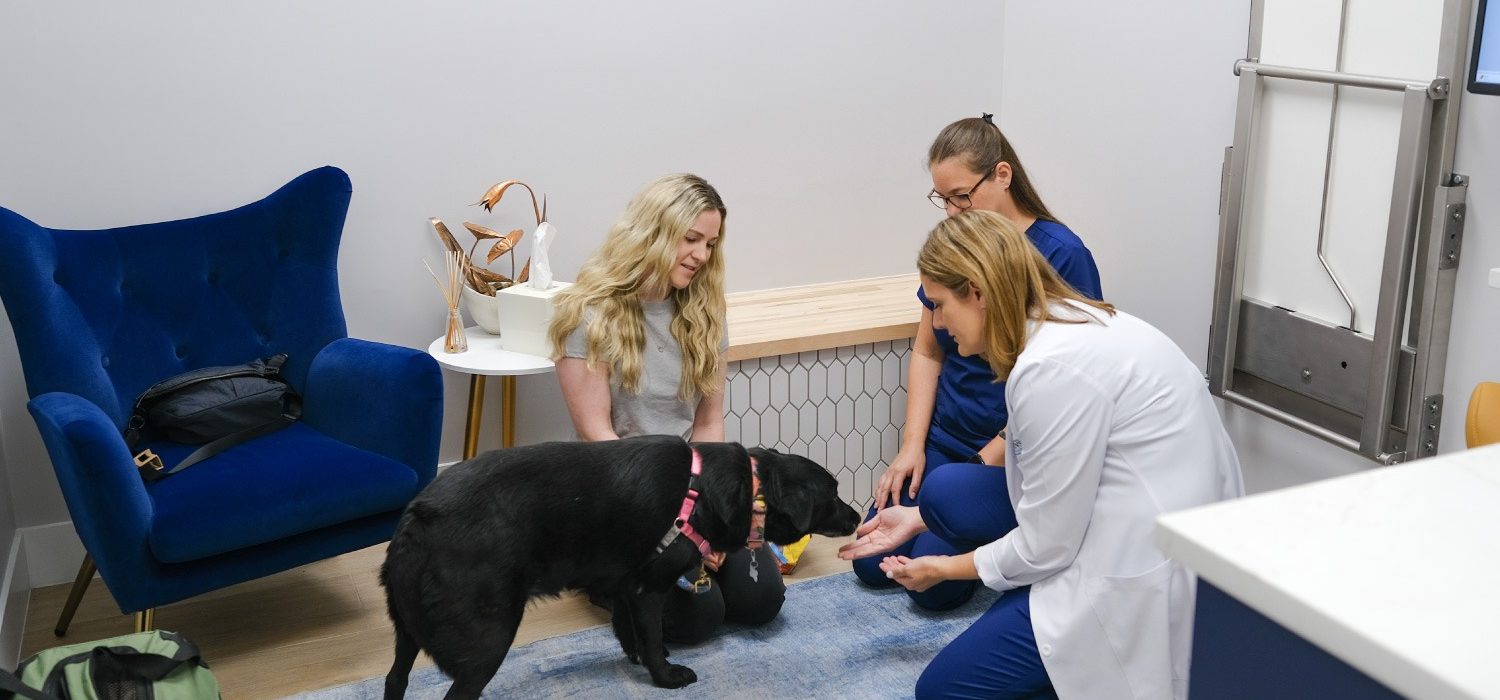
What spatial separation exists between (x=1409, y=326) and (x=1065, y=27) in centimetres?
132

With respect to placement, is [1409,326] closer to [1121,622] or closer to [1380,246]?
[1380,246]

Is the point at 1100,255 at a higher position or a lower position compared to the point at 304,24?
lower

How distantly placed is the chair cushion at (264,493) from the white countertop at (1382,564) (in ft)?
5.81

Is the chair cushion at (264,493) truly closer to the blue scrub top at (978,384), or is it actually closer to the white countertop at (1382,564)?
the blue scrub top at (978,384)

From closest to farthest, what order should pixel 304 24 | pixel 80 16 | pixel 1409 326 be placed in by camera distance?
pixel 1409 326 → pixel 80 16 → pixel 304 24

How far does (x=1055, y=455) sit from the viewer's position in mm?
1787

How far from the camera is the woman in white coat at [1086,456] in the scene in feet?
5.86

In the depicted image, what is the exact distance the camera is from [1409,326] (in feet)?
7.70

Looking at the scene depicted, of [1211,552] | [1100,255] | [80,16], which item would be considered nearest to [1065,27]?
[1100,255]

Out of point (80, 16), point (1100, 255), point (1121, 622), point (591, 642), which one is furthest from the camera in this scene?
point (1100, 255)

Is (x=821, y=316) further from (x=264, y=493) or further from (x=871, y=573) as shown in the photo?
(x=264, y=493)

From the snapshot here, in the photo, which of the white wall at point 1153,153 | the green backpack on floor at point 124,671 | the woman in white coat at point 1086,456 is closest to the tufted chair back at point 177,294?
the green backpack on floor at point 124,671

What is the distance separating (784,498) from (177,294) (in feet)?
4.80

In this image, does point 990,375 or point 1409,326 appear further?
point 990,375
